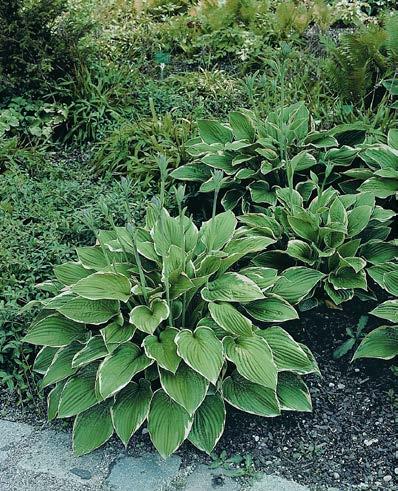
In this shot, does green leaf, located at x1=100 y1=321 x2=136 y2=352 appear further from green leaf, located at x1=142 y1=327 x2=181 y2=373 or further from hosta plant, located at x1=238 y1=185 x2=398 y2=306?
hosta plant, located at x1=238 y1=185 x2=398 y2=306

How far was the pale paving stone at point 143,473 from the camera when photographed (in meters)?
3.00

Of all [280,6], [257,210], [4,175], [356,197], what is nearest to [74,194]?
[4,175]

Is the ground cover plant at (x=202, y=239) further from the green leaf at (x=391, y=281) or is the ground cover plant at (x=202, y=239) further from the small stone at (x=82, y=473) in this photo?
the small stone at (x=82, y=473)

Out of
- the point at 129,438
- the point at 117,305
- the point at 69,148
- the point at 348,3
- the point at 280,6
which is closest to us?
the point at 129,438

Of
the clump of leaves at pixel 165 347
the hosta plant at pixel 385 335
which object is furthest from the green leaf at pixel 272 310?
the hosta plant at pixel 385 335

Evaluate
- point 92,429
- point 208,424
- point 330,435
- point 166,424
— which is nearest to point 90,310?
point 92,429

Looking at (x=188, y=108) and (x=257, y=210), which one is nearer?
(x=257, y=210)

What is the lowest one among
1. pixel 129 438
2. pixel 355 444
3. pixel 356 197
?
pixel 355 444

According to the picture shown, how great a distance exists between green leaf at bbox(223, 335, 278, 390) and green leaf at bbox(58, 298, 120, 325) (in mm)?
532

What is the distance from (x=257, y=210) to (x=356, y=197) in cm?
62

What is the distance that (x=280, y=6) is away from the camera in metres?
6.16

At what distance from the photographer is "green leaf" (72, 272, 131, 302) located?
3.23m

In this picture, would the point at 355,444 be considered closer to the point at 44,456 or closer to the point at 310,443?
the point at 310,443

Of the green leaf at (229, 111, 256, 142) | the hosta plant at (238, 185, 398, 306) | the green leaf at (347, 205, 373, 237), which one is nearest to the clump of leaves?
the hosta plant at (238, 185, 398, 306)
